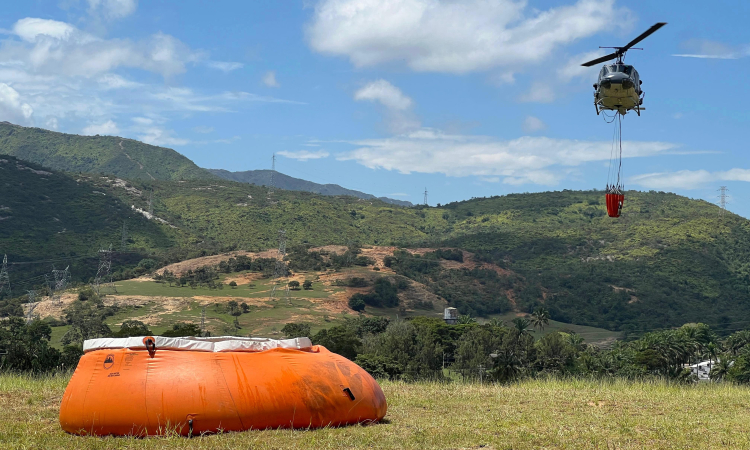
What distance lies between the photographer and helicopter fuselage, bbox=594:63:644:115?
2412 cm

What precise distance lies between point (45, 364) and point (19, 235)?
426 ft

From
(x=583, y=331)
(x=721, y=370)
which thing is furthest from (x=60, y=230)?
(x=721, y=370)

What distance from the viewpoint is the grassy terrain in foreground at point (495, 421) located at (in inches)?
457

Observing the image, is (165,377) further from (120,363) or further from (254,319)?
(254,319)

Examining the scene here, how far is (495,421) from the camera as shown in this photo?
13953mm

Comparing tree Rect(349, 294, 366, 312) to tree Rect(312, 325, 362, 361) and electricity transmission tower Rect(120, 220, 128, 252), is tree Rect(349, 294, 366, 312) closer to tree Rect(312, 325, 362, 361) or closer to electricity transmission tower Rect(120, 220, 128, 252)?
tree Rect(312, 325, 362, 361)

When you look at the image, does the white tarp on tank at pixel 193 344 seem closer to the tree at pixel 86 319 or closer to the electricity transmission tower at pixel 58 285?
the tree at pixel 86 319

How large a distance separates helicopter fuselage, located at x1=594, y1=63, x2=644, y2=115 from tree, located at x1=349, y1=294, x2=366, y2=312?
111 meters

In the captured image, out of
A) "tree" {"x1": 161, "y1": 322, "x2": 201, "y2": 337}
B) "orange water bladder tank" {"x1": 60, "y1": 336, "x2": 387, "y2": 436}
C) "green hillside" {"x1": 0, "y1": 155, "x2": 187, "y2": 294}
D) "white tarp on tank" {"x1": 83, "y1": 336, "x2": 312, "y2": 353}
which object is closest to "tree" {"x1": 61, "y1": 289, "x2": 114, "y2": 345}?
"tree" {"x1": 161, "y1": 322, "x2": 201, "y2": 337}

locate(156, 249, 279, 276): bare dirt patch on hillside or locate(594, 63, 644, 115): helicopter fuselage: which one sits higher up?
locate(594, 63, 644, 115): helicopter fuselage

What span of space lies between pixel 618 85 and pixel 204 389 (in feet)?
56.9

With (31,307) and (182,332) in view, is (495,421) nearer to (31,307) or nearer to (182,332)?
(182,332)

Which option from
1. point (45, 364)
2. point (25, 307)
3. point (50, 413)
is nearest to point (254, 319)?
point (25, 307)

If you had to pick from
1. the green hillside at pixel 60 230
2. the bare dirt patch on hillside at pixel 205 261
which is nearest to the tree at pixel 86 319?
the bare dirt patch on hillside at pixel 205 261
